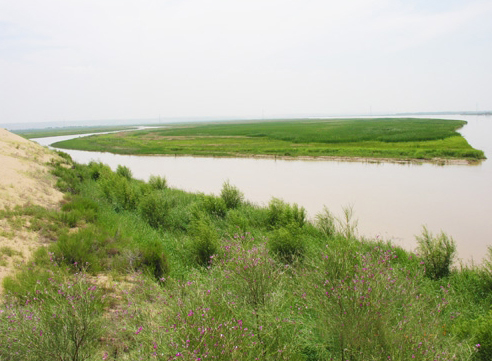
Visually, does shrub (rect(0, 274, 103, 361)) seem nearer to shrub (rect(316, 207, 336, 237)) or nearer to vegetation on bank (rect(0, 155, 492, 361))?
vegetation on bank (rect(0, 155, 492, 361))

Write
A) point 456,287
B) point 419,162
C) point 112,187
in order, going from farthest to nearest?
point 419,162 < point 112,187 < point 456,287

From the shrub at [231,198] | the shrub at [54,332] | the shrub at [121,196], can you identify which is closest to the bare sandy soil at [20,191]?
the shrub at [121,196]

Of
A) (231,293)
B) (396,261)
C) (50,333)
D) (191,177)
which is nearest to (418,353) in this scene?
(231,293)

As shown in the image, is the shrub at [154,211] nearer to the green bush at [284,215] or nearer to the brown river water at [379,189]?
the green bush at [284,215]

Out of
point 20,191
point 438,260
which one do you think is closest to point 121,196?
point 20,191

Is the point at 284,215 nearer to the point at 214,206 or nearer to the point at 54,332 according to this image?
the point at 214,206

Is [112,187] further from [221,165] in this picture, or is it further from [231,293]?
[221,165]

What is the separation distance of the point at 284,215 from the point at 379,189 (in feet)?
28.8

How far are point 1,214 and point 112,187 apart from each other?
5.65 m

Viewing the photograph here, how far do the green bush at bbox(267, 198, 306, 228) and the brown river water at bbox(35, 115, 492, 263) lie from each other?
6.02ft

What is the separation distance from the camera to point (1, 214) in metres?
8.48

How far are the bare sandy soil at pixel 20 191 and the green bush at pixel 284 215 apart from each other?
6186 millimetres

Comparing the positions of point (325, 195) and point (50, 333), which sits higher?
point (50, 333)

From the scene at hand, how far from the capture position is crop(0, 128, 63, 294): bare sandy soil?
22.1 feet
